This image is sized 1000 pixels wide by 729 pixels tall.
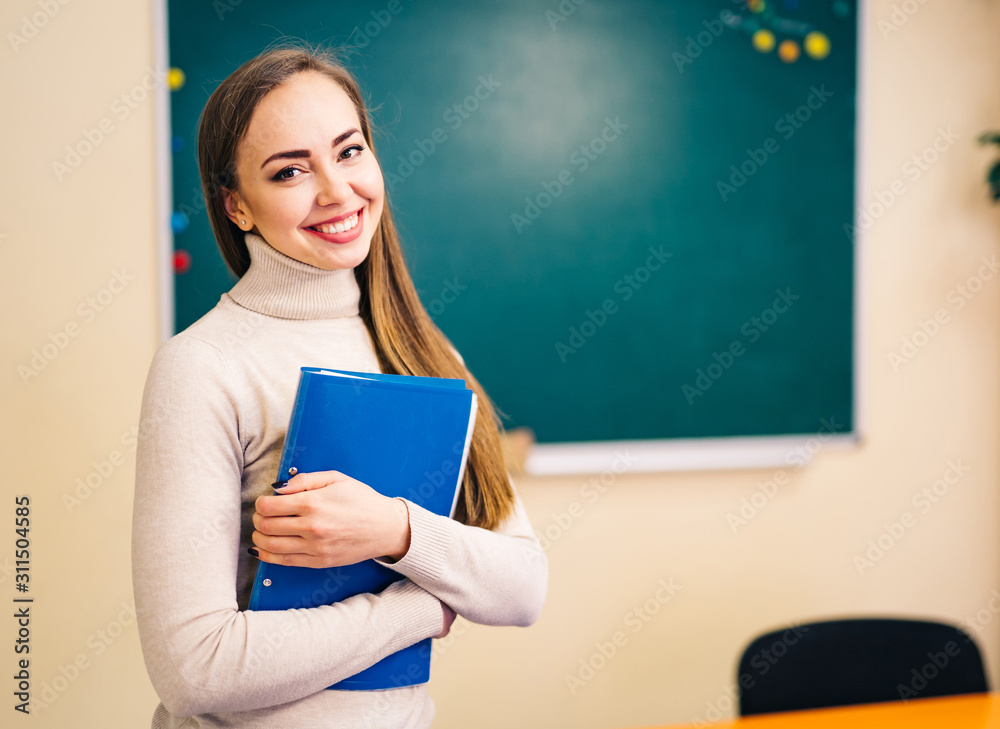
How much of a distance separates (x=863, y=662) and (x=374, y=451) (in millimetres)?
1218

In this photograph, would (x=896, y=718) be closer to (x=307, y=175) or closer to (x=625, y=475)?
(x=625, y=475)

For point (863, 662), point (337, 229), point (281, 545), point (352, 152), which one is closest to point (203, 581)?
point (281, 545)

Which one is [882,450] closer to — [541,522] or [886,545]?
[886,545]

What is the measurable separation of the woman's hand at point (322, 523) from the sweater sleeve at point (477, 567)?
0.15 feet

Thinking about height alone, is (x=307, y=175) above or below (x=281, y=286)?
above

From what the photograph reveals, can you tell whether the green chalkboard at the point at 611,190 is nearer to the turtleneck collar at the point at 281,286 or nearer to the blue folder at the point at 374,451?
the turtleneck collar at the point at 281,286

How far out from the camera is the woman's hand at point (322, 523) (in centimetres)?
83

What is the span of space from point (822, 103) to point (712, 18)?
430 millimetres

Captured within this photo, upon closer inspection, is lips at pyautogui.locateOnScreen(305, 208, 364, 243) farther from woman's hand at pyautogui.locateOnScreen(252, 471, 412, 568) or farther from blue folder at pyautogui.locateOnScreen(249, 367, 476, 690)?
woman's hand at pyautogui.locateOnScreen(252, 471, 412, 568)

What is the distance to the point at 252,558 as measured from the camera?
3.05 feet

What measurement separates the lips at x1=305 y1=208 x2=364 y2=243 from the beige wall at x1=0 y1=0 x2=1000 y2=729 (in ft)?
3.05

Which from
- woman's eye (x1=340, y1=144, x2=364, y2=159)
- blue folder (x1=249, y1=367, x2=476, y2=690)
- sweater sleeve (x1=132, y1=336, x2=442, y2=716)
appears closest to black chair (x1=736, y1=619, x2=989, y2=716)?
blue folder (x1=249, y1=367, x2=476, y2=690)

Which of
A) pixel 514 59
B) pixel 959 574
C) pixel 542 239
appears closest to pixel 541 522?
pixel 542 239

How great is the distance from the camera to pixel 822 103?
2.22 m
